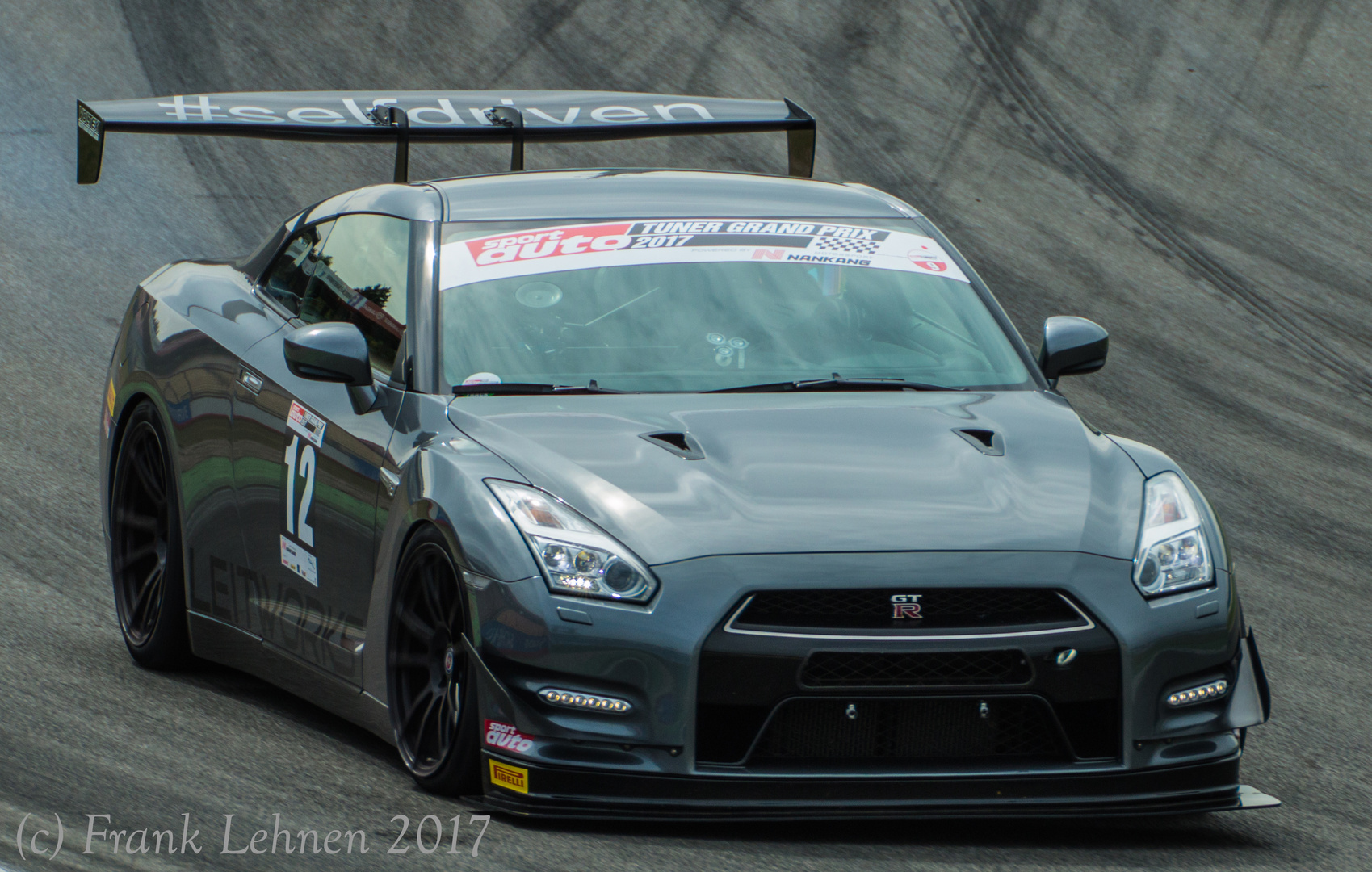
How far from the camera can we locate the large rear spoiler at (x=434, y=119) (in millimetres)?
7121

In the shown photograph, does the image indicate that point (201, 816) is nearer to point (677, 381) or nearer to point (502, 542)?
point (502, 542)

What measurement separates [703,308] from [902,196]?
9524 millimetres

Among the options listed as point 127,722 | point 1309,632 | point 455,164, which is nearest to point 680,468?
point 127,722

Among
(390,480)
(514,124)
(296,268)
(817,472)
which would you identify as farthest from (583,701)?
(514,124)

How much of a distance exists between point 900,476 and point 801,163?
3.67 m

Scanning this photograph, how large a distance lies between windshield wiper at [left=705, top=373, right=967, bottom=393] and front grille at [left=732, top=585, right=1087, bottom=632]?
1.03 metres

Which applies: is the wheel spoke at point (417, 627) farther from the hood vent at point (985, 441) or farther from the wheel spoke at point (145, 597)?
the wheel spoke at point (145, 597)

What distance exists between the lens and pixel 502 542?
14.9ft

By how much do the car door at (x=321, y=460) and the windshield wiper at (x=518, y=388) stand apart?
194 millimetres

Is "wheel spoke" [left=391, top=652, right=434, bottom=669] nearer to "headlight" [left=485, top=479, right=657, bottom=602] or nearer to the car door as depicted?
the car door

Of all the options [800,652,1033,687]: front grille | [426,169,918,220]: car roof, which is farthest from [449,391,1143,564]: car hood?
[426,169,918,220]: car roof

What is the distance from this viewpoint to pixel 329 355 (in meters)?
5.27

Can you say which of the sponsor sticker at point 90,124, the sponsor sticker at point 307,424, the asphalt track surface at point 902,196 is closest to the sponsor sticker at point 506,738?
the asphalt track surface at point 902,196

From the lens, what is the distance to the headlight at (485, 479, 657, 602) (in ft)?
14.6
